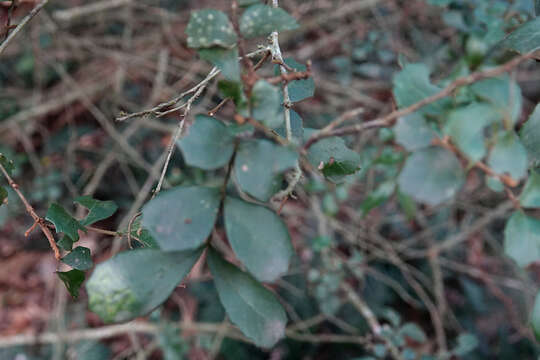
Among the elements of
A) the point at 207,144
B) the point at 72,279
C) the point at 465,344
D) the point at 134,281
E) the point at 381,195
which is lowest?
the point at 465,344

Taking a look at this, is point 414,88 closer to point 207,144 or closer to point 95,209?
point 207,144

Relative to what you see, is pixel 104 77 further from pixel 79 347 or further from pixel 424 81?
pixel 424 81

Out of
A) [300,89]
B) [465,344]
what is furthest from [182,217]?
[465,344]

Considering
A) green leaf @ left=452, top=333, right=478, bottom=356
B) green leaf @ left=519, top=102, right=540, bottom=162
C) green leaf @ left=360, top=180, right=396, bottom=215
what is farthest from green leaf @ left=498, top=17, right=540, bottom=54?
green leaf @ left=452, top=333, right=478, bottom=356

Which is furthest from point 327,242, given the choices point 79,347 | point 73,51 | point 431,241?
point 73,51

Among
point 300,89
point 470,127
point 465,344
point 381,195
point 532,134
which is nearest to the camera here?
point 470,127

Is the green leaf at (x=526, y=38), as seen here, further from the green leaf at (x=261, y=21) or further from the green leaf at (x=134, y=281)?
the green leaf at (x=134, y=281)
